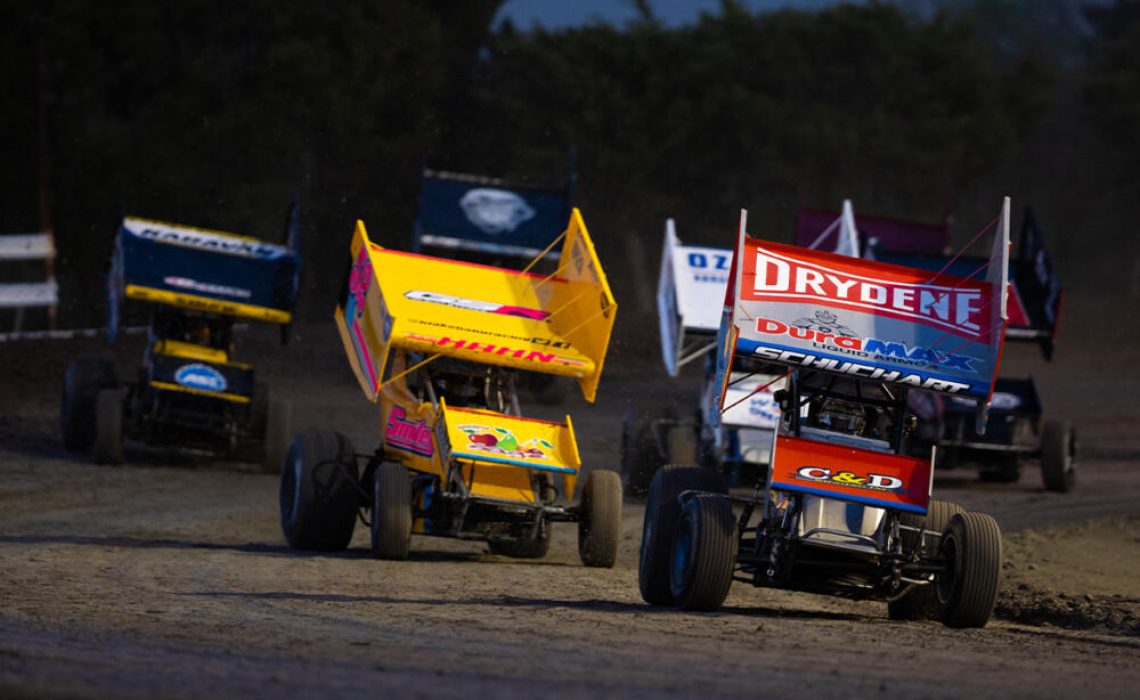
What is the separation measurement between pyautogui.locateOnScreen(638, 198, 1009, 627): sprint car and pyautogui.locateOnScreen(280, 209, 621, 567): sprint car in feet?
8.46

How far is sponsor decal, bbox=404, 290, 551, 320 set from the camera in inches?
589

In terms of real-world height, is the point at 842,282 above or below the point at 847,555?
above

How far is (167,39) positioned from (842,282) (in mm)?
27626

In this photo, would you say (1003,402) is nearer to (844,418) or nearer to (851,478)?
(844,418)

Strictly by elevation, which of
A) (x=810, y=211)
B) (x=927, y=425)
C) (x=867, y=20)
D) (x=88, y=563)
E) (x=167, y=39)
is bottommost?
(x=88, y=563)

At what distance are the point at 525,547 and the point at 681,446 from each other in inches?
168

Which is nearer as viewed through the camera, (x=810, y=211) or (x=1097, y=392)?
(x=810, y=211)

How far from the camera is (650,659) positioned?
853 centimetres

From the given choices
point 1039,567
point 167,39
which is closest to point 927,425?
point 1039,567

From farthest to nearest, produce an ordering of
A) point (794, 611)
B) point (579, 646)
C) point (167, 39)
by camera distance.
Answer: point (167, 39) → point (794, 611) → point (579, 646)

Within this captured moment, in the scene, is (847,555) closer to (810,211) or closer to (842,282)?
(842,282)

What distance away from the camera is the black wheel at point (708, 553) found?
35.4 ft

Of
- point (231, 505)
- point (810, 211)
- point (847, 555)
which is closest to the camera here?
point (847, 555)

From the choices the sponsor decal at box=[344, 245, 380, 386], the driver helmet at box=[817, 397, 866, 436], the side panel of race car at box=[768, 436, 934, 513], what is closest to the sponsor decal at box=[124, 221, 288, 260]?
the sponsor decal at box=[344, 245, 380, 386]
